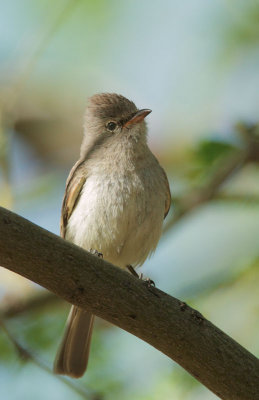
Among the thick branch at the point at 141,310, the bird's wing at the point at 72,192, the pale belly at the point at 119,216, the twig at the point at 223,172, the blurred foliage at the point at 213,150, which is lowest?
the thick branch at the point at 141,310

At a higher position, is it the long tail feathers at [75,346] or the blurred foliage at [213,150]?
the blurred foliage at [213,150]

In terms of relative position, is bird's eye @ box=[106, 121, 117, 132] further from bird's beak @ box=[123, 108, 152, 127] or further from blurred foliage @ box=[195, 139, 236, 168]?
blurred foliage @ box=[195, 139, 236, 168]

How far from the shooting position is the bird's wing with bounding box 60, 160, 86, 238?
5.14 metres

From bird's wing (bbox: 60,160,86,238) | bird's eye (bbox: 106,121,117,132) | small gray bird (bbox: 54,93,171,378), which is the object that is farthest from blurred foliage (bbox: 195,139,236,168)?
bird's wing (bbox: 60,160,86,238)

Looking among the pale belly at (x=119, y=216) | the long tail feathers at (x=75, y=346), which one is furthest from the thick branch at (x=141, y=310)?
the long tail feathers at (x=75, y=346)

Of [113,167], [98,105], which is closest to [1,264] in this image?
[113,167]

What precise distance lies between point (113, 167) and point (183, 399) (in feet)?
6.16

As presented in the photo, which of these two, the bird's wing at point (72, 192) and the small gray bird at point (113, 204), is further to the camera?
the bird's wing at point (72, 192)

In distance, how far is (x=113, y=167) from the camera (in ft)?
16.5

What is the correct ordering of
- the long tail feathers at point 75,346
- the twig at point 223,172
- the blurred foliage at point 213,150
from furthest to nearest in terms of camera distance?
1. the blurred foliage at point 213,150
2. the twig at point 223,172
3. the long tail feathers at point 75,346

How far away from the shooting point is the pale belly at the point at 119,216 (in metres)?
4.78

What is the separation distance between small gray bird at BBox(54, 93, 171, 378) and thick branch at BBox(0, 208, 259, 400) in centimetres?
152

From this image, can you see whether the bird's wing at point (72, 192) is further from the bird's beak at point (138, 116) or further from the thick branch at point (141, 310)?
the thick branch at point (141, 310)

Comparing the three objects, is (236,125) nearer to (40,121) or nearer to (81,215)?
(81,215)
